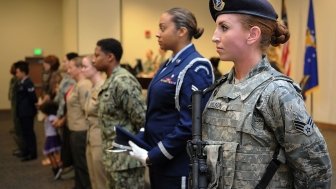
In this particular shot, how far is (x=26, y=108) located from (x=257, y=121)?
526 cm

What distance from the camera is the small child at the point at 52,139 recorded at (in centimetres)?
491

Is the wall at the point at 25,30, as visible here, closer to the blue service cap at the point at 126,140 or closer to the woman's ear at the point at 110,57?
the woman's ear at the point at 110,57

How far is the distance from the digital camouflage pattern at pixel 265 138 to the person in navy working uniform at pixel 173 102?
0.53m

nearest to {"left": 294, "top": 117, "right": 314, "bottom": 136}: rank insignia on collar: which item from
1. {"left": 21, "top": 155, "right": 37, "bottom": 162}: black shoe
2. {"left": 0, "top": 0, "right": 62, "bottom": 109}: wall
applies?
{"left": 21, "top": 155, "right": 37, "bottom": 162}: black shoe

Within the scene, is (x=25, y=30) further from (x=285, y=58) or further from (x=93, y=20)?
(x=285, y=58)

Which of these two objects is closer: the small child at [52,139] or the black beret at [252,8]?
the black beret at [252,8]

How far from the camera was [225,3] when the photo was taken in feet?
4.45

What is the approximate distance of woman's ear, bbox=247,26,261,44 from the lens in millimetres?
1293

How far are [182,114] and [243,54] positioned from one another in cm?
60

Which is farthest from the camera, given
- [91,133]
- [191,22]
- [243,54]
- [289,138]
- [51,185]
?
[51,185]

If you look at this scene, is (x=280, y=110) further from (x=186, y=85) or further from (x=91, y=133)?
(x=91, y=133)

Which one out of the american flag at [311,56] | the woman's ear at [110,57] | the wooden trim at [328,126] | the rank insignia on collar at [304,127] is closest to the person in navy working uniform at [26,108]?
the woman's ear at [110,57]

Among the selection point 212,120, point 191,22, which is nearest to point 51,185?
point 191,22

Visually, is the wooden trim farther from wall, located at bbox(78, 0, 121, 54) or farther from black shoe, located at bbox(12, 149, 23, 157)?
black shoe, located at bbox(12, 149, 23, 157)
